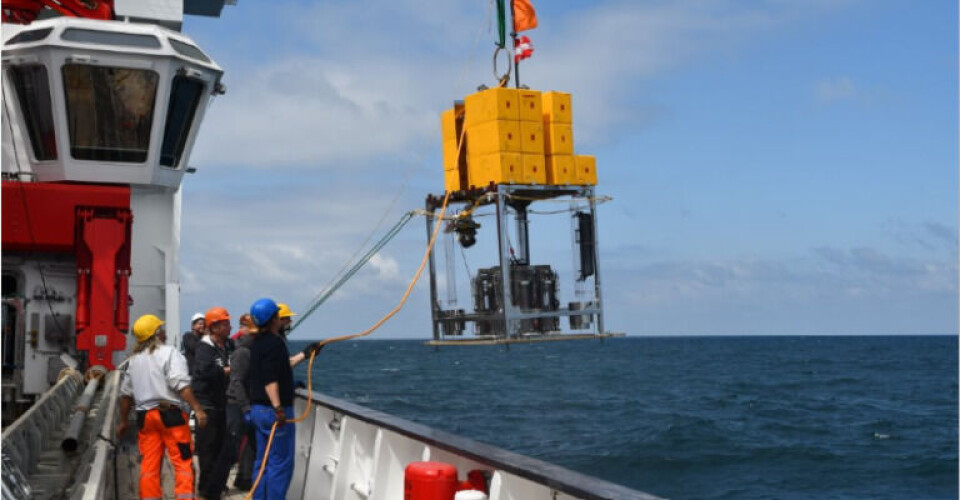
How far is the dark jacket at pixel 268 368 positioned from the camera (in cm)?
741

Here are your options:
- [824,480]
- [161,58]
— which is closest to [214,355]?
[161,58]

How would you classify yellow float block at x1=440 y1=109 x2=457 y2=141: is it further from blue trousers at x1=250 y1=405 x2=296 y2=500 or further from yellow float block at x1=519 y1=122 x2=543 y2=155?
blue trousers at x1=250 y1=405 x2=296 y2=500

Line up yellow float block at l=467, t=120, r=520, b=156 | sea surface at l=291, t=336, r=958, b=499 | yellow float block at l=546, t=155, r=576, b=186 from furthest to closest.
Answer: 1. sea surface at l=291, t=336, r=958, b=499
2. yellow float block at l=546, t=155, r=576, b=186
3. yellow float block at l=467, t=120, r=520, b=156

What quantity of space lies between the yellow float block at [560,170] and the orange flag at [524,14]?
5.42 feet

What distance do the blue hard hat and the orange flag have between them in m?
5.88

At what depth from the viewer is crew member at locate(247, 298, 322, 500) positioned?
7.41 m

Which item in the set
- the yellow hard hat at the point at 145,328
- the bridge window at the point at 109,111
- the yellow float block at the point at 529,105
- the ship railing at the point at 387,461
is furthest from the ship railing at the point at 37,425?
the yellow float block at the point at 529,105

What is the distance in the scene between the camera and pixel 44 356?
1403 cm

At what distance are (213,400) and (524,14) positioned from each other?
607 cm

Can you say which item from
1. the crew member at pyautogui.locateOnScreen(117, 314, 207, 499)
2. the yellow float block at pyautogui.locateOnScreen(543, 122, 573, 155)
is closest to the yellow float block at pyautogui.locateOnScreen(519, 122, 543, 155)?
the yellow float block at pyautogui.locateOnScreen(543, 122, 573, 155)

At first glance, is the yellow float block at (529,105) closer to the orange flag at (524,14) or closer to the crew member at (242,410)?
the orange flag at (524,14)

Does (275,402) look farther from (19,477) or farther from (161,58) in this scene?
(161,58)

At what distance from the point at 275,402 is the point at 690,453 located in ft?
110

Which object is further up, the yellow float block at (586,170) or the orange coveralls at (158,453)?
the yellow float block at (586,170)
